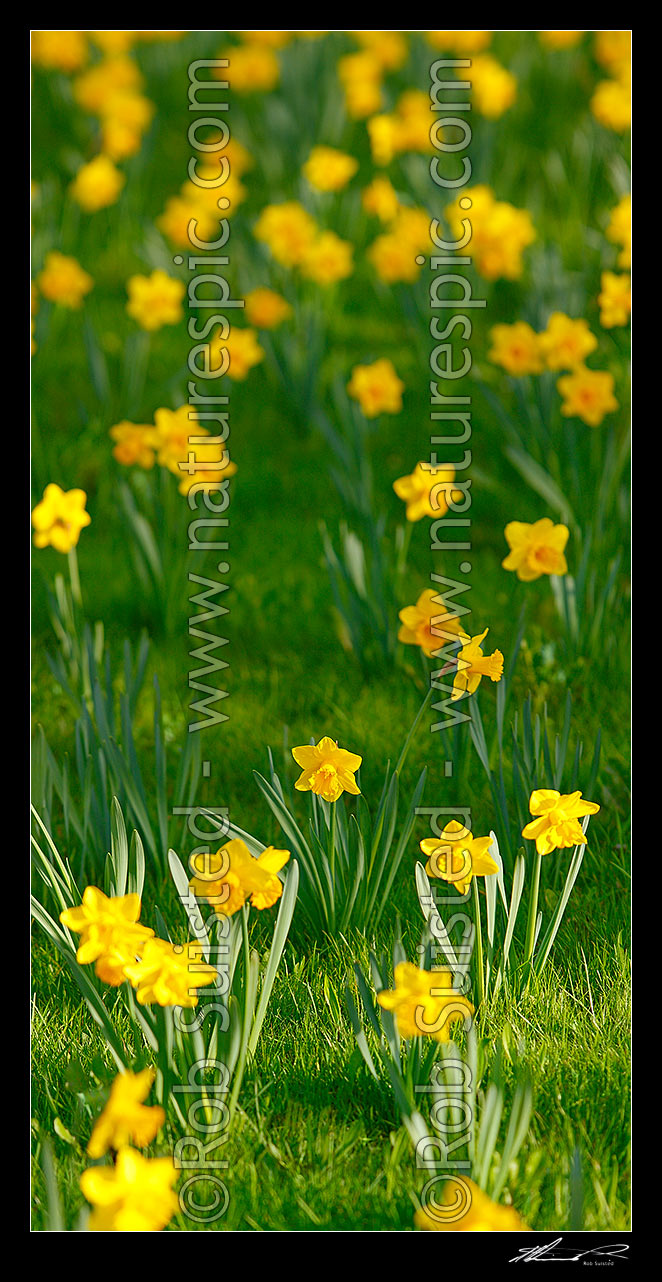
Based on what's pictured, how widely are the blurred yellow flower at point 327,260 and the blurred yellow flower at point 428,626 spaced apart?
2.08m

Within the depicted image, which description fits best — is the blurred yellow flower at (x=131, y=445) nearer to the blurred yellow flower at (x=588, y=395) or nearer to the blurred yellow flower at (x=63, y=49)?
the blurred yellow flower at (x=588, y=395)

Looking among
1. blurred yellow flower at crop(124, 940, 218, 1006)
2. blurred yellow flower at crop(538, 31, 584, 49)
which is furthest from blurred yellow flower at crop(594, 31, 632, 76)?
blurred yellow flower at crop(124, 940, 218, 1006)

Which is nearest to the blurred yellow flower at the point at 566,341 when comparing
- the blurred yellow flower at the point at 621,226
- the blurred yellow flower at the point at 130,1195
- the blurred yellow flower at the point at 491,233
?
the blurred yellow flower at the point at 621,226

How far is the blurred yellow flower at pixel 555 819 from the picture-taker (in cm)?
218

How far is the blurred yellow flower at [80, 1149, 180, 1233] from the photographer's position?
1.60 meters

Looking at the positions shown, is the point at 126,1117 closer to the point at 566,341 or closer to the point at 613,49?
the point at 566,341

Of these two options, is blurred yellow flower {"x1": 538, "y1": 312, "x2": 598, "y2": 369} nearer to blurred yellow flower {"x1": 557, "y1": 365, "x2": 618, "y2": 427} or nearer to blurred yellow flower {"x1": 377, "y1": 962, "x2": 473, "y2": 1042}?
blurred yellow flower {"x1": 557, "y1": 365, "x2": 618, "y2": 427}

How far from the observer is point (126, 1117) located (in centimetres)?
174

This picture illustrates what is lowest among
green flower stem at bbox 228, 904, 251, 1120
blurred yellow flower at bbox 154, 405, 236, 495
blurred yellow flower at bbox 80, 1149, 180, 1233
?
blurred yellow flower at bbox 80, 1149, 180, 1233

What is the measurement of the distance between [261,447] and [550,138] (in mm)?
2471

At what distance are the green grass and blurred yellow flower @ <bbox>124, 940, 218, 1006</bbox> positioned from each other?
0.30m

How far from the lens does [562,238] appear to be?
4.73m

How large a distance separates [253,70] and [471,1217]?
16.9 feet

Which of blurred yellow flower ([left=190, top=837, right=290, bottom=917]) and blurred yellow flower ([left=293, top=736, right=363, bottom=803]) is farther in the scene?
blurred yellow flower ([left=293, top=736, right=363, bottom=803])
